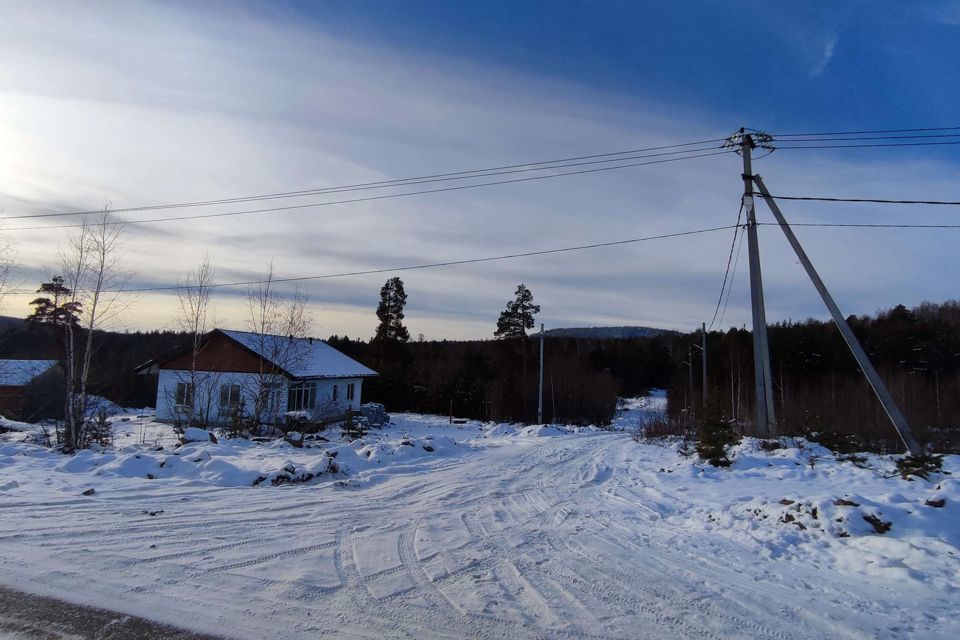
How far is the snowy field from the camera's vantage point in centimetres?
438

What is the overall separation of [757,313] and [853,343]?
2.70 metres

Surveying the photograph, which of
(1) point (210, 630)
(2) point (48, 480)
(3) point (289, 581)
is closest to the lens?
(1) point (210, 630)

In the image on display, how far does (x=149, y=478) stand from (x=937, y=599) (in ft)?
35.8

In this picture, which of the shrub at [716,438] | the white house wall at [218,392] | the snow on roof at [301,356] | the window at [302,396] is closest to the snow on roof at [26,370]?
the white house wall at [218,392]

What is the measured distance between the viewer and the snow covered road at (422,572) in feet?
14.0

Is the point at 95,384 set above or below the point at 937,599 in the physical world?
above

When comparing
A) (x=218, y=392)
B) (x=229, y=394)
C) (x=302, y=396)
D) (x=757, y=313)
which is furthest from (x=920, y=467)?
(x=218, y=392)

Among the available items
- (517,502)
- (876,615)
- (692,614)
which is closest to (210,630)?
(692,614)

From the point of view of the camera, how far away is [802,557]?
6.19 meters

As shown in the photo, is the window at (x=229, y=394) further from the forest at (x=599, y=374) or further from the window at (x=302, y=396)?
the forest at (x=599, y=374)

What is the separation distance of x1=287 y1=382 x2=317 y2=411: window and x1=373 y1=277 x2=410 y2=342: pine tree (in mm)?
17662

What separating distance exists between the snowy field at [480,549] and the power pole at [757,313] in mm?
2640

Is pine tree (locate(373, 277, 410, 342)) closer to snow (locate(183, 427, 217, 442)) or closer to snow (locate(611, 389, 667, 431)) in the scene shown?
snow (locate(611, 389, 667, 431))

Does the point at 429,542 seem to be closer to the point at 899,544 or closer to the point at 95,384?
the point at 899,544
